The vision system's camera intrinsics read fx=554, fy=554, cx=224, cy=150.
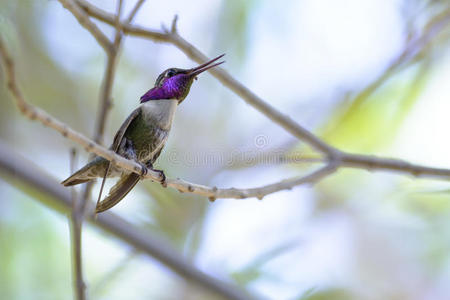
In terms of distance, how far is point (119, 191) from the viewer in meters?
3.18

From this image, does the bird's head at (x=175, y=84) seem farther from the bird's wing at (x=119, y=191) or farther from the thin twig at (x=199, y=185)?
the thin twig at (x=199, y=185)

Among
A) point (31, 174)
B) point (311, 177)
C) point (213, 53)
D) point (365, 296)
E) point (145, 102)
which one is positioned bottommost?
point (31, 174)

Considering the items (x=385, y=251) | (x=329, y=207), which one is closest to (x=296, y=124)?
(x=329, y=207)

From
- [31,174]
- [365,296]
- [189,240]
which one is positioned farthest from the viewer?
[365,296]

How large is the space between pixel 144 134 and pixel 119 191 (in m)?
0.50

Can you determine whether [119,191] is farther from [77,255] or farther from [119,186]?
[77,255]

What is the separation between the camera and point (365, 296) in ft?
19.4

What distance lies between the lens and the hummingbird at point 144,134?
321cm

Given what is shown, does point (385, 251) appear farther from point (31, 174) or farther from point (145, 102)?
point (31, 174)

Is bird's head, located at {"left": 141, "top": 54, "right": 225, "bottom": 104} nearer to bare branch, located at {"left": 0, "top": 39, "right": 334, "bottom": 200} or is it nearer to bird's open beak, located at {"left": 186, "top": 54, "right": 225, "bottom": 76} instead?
bird's open beak, located at {"left": 186, "top": 54, "right": 225, "bottom": 76}

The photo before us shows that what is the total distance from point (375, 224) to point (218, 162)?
2.34m

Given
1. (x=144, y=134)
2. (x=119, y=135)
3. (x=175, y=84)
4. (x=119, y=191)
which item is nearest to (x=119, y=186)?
(x=119, y=191)

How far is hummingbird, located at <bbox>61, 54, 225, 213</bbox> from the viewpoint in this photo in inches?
127

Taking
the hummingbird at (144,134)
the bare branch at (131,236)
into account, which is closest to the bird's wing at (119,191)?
the hummingbird at (144,134)
